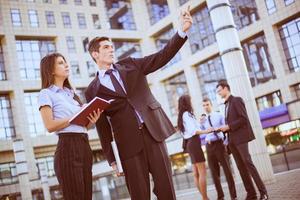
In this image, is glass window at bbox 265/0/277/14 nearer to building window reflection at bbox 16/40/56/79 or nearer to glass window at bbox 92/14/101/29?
glass window at bbox 92/14/101/29

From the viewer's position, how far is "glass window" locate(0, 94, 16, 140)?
1078 inches

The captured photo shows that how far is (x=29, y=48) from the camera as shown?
30.0 meters

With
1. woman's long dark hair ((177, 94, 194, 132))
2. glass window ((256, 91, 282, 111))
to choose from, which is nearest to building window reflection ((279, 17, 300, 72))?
glass window ((256, 91, 282, 111))

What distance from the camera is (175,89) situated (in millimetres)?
31656

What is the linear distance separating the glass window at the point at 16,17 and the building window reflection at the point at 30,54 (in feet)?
4.50

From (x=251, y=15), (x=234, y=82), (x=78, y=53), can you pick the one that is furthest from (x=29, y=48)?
(x=234, y=82)

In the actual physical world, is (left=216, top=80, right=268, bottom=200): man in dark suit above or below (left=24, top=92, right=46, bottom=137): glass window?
below

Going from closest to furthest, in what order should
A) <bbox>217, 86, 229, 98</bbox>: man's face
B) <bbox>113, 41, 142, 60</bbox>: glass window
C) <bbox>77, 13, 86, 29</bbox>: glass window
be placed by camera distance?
1. <bbox>217, 86, 229, 98</bbox>: man's face
2. <bbox>77, 13, 86, 29</bbox>: glass window
3. <bbox>113, 41, 142, 60</bbox>: glass window

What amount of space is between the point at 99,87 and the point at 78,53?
1144 inches

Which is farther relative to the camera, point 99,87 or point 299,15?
point 299,15

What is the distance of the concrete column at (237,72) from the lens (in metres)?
9.09

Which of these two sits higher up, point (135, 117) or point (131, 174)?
point (135, 117)

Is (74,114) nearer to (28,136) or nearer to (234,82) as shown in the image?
(234,82)

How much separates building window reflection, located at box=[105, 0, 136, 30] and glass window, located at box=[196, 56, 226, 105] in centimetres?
825
